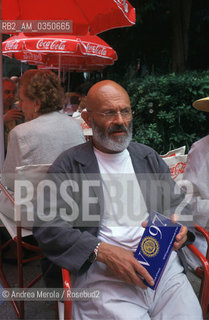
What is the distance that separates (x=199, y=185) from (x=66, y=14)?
7.03ft

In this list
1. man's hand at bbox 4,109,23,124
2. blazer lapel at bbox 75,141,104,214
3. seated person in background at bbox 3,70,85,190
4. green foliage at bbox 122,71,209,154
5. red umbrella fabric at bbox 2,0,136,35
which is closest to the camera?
blazer lapel at bbox 75,141,104,214

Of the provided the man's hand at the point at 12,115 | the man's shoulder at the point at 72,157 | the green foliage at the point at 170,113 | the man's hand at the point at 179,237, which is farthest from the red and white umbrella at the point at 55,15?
the green foliage at the point at 170,113

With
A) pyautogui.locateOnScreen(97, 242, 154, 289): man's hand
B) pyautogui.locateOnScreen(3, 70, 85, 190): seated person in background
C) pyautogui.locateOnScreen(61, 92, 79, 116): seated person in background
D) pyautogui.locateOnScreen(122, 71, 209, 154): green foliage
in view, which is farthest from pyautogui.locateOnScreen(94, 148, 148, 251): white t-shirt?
pyautogui.locateOnScreen(61, 92, 79, 116): seated person in background

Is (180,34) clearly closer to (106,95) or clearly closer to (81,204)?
(106,95)

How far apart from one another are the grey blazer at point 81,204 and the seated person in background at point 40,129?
0.60m

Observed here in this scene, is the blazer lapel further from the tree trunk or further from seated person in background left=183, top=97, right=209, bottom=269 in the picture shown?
the tree trunk

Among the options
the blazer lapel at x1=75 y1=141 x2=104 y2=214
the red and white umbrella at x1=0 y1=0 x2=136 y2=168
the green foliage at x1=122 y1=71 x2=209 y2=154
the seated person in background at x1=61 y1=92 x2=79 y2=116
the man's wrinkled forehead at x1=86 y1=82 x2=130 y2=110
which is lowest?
the seated person in background at x1=61 y1=92 x2=79 y2=116

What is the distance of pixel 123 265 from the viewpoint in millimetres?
1694

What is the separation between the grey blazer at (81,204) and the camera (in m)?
1.73

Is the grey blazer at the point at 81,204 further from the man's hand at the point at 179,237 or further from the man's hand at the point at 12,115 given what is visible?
the man's hand at the point at 12,115

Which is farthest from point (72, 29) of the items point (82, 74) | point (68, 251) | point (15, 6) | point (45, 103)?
point (82, 74)

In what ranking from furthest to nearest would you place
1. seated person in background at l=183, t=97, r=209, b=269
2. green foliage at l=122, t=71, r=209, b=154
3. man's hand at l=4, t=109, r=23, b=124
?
green foliage at l=122, t=71, r=209, b=154, man's hand at l=4, t=109, r=23, b=124, seated person in background at l=183, t=97, r=209, b=269

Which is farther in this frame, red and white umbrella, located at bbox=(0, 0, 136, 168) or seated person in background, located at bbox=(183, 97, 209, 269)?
red and white umbrella, located at bbox=(0, 0, 136, 168)

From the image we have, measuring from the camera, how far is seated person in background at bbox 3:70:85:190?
2.57m
